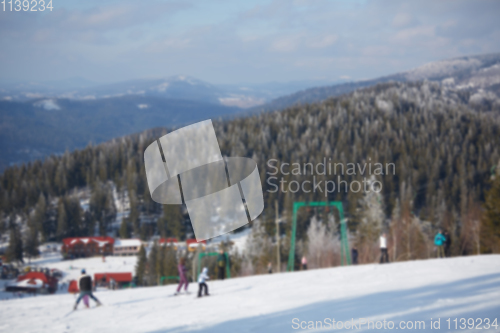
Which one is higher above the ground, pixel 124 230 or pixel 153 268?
pixel 153 268

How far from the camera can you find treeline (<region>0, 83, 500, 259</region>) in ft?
228

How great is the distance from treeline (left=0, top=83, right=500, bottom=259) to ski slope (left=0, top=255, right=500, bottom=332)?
3296cm

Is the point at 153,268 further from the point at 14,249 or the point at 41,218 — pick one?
the point at 41,218

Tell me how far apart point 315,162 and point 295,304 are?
75.7 meters

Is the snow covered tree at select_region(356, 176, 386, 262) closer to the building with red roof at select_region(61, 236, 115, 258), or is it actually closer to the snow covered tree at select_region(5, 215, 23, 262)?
the building with red roof at select_region(61, 236, 115, 258)

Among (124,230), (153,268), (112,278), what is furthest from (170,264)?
(124,230)

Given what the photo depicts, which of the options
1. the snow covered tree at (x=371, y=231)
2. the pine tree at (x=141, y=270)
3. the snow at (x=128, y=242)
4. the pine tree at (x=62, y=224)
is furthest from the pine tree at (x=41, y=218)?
the snow covered tree at (x=371, y=231)

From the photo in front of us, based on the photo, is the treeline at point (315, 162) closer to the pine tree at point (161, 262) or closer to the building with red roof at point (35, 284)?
the pine tree at point (161, 262)

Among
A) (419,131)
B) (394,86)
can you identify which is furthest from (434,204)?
(394,86)

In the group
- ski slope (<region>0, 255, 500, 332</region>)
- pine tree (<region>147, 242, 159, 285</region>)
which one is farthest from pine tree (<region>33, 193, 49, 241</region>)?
ski slope (<region>0, 255, 500, 332</region>)

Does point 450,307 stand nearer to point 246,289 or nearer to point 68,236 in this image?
point 246,289

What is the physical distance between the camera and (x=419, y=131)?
341 ft

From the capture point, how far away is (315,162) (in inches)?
3314

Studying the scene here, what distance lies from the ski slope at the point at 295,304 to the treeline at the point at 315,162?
32958 mm
